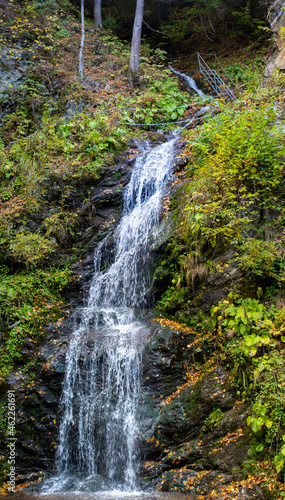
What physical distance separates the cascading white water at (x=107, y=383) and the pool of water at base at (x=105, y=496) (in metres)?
0.23

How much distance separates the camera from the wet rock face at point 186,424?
413cm

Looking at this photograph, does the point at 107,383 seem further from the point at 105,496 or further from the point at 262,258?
the point at 262,258

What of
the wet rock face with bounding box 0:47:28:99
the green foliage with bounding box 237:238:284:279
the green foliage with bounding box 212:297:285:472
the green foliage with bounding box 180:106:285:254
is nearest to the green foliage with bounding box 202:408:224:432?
the green foliage with bounding box 212:297:285:472

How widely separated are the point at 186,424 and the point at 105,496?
1.42 metres

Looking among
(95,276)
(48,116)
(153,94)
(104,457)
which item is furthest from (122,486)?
(153,94)

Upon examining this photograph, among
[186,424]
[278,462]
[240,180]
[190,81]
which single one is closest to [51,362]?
[186,424]

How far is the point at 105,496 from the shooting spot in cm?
444

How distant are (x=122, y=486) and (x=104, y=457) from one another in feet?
1.86

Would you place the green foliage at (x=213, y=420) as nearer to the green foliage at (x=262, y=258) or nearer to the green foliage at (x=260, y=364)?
the green foliage at (x=260, y=364)

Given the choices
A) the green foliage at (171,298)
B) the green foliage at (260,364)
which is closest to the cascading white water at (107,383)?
the green foliage at (171,298)

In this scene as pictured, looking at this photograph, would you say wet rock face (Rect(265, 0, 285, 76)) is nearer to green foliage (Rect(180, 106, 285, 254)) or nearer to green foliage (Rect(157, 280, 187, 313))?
green foliage (Rect(180, 106, 285, 254))

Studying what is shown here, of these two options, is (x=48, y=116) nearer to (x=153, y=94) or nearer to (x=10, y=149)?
(x=10, y=149)

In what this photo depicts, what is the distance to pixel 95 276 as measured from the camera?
27.2 feet

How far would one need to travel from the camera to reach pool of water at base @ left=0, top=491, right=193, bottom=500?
4.16 metres
